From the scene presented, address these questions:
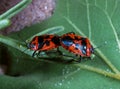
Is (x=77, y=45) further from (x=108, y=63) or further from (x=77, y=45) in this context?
(x=108, y=63)

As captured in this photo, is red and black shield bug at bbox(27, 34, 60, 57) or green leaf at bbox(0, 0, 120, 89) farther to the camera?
green leaf at bbox(0, 0, 120, 89)

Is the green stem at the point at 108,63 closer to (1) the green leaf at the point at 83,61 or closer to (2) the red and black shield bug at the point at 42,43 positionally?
(1) the green leaf at the point at 83,61

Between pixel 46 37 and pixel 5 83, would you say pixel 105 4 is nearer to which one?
pixel 46 37

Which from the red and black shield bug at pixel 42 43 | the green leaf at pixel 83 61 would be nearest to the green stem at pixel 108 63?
the green leaf at pixel 83 61

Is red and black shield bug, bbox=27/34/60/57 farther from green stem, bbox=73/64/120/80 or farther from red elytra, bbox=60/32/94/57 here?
green stem, bbox=73/64/120/80

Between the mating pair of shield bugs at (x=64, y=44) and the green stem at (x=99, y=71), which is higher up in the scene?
the mating pair of shield bugs at (x=64, y=44)

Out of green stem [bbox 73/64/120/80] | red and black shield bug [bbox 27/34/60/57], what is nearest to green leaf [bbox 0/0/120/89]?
green stem [bbox 73/64/120/80]

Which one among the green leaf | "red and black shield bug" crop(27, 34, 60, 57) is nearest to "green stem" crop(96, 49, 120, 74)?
the green leaf

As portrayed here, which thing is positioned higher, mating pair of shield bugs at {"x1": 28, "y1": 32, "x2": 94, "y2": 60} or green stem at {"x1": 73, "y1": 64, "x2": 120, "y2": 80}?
mating pair of shield bugs at {"x1": 28, "y1": 32, "x2": 94, "y2": 60}
